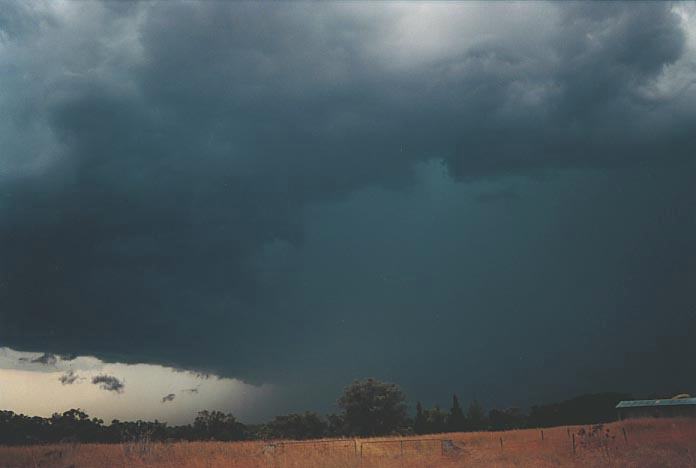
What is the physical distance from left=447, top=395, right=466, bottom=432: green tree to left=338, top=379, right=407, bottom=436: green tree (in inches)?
707

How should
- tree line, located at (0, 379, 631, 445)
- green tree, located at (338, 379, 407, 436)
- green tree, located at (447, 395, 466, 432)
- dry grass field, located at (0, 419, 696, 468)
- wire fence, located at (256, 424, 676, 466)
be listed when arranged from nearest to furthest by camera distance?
dry grass field, located at (0, 419, 696, 468)
wire fence, located at (256, 424, 676, 466)
tree line, located at (0, 379, 631, 445)
green tree, located at (338, 379, 407, 436)
green tree, located at (447, 395, 466, 432)

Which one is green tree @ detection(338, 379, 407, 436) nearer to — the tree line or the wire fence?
the tree line

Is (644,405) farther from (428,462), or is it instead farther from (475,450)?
(428,462)

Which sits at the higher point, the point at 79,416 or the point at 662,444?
the point at 79,416

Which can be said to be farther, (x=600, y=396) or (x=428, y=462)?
(x=600, y=396)

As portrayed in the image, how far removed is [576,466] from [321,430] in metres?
57.3

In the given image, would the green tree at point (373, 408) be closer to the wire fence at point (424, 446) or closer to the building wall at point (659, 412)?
the building wall at point (659, 412)

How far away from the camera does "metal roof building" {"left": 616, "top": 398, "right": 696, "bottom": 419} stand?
56094 millimetres

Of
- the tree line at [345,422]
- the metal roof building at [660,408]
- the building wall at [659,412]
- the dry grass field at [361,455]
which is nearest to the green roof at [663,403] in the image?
the metal roof building at [660,408]

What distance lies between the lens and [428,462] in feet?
86.7

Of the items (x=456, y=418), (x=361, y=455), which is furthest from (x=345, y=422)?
(x=361, y=455)

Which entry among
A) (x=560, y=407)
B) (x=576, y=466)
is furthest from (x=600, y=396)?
(x=576, y=466)

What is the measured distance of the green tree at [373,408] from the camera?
233 feet

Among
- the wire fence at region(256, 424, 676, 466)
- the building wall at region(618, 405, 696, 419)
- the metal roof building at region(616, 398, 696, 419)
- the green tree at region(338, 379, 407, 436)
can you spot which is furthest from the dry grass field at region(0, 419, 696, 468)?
the green tree at region(338, 379, 407, 436)
